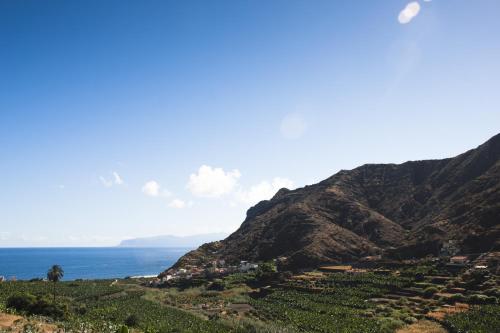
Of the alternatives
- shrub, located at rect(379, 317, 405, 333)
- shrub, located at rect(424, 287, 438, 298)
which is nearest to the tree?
shrub, located at rect(424, 287, 438, 298)

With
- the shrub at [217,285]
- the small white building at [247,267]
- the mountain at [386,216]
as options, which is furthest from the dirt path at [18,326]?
the small white building at [247,267]

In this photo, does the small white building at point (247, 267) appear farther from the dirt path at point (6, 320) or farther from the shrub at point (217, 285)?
the dirt path at point (6, 320)

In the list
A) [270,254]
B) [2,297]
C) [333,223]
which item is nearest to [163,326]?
[2,297]

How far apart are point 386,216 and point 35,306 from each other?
117163 mm

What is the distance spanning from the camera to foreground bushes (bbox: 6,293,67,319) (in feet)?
177

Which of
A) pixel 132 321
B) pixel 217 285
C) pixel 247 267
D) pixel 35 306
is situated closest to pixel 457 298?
pixel 132 321

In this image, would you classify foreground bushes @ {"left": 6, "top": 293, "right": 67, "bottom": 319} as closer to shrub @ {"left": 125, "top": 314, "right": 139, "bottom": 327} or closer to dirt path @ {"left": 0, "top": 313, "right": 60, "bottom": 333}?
shrub @ {"left": 125, "top": 314, "right": 139, "bottom": 327}

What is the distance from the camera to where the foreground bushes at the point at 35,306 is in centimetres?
5401

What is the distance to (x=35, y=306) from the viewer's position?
54594 mm

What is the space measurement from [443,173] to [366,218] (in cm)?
3899

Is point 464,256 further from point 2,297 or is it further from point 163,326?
point 2,297

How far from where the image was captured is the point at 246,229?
17162 centimetres

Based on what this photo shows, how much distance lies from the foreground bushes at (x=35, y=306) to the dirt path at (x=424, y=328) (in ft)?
148

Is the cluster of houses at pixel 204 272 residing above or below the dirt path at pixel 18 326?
below
